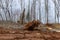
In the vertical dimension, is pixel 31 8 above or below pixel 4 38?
above

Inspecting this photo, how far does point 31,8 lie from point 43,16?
10.1 inches

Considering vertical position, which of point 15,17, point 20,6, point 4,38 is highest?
point 20,6

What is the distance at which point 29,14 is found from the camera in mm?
2721

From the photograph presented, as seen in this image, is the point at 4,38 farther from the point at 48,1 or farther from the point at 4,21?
the point at 48,1

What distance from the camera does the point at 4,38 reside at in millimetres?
1429

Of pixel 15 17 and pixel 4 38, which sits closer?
pixel 4 38

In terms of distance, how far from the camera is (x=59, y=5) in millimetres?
2719

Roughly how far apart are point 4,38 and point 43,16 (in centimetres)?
140

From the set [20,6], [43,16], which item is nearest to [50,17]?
[43,16]

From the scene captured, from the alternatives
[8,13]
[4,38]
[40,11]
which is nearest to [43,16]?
[40,11]

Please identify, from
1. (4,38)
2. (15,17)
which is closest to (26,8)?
(15,17)

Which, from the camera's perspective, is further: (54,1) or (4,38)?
(54,1)

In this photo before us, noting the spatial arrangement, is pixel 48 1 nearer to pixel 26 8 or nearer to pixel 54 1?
pixel 54 1

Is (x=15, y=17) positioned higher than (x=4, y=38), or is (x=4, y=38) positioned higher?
(x=15, y=17)
